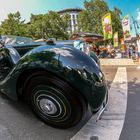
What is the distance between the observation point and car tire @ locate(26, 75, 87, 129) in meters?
2.59

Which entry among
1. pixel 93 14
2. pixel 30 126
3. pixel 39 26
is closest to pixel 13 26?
pixel 39 26

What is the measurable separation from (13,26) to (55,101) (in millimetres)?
27360

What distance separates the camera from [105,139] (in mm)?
2559

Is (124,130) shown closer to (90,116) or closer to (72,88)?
(90,116)

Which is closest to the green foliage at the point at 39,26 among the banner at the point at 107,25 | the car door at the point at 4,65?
the banner at the point at 107,25

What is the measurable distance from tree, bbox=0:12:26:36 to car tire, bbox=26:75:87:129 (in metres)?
26.2

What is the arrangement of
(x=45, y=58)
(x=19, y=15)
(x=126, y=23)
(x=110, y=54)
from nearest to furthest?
1. (x=45, y=58)
2. (x=126, y=23)
3. (x=110, y=54)
4. (x=19, y=15)

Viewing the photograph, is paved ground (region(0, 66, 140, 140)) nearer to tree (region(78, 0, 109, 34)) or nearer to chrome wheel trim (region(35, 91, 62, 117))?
chrome wheel trim (region(35, 91, 62, 117))

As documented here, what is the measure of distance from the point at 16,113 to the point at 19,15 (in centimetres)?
2868

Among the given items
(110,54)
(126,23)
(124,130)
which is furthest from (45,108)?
(110,54)

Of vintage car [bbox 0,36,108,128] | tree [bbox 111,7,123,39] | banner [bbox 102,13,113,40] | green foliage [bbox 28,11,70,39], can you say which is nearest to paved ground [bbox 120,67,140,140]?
vintage car [bbox 0,36,108,128]

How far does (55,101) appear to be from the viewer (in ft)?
8.84

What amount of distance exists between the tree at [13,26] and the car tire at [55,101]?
26.2m

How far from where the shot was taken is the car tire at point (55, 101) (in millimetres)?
2590
